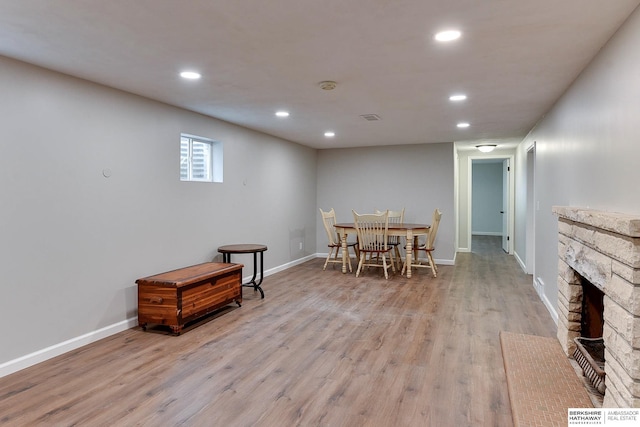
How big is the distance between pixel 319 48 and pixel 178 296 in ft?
7.70

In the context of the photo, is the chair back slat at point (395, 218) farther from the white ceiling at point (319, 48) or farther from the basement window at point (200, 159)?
the basement window at point (200, 159)

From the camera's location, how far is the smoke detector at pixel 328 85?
10.4ft

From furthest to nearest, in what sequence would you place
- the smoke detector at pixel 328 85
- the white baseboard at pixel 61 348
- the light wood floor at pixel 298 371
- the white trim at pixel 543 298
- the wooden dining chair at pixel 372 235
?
1. the wooden dining chair at pixel 372 235
2. the white trim at pixel 543 298
3. the smoke detector at pixel 328 85
4. the white baseboard at pixel 61 348
5. the light wood floor at pixel 298 371

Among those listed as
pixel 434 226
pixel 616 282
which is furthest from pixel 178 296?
pixel 434 226

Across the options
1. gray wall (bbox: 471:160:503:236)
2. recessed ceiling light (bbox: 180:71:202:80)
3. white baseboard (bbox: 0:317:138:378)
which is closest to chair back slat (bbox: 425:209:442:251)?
recessed ceiling light (bbox: 180:71:202:80)

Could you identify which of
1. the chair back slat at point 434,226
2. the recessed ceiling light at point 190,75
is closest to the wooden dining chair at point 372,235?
the chair back slat at point 434,226

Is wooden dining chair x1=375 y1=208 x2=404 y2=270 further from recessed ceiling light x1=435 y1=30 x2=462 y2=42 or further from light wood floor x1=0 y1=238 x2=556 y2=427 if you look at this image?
recessed ceiling light x1=435 y1=30 x2=462 y2=42

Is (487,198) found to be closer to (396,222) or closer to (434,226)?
(396,222)

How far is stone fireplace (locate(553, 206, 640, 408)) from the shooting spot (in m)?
1.50

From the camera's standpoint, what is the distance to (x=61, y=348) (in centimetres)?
291

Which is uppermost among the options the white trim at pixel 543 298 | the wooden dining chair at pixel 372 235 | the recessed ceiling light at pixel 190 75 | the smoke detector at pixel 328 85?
the smoke detector at pixel 328 85

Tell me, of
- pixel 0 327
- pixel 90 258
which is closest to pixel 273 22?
pixel 90 258

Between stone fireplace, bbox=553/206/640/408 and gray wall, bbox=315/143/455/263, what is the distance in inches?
173

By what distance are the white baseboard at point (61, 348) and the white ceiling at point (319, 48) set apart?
6.90 feet
